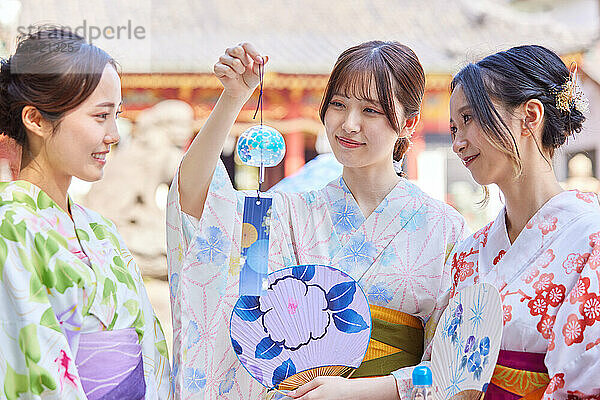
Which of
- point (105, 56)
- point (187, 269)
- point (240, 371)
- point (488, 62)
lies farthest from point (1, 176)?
point (488, 62)

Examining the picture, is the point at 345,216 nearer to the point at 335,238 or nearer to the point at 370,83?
the point at 335,238

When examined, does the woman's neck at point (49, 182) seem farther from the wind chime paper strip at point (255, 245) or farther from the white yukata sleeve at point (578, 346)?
the white yukata sleeve at point (578, 346)

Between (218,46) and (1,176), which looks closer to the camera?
(1,176)

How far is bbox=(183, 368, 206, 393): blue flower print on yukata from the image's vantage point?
1.73m

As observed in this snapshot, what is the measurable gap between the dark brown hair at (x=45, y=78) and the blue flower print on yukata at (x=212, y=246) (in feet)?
1.52

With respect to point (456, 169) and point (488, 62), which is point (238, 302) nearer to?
point (488, 62)

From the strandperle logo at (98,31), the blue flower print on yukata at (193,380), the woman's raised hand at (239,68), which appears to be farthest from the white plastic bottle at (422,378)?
the strandperle logo at (98,31)

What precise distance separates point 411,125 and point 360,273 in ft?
1.40

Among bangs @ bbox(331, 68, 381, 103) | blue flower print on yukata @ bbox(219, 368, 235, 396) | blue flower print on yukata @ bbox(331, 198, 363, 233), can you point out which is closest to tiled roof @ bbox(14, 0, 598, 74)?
bangs @ bbox(331, 68, 381, 103)

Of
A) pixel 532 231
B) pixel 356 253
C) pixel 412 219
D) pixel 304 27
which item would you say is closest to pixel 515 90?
pixel 532 231

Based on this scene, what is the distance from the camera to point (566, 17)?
6.78 meters

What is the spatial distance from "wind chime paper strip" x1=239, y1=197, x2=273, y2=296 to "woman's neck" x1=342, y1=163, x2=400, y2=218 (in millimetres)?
282

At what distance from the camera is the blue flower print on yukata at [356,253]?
1.77 m

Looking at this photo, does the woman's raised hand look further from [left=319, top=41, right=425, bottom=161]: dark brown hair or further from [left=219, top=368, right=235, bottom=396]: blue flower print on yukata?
[left=219, top=368, right=235, bottom=396]: blue flower print on yukata
